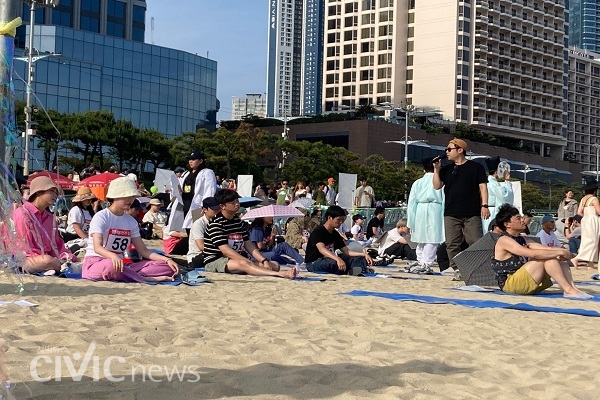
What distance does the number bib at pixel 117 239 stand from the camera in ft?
26.3

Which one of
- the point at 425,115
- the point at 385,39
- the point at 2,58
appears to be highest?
the point at 385,39

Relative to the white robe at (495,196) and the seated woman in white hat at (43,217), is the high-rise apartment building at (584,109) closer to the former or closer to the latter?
the white robe at (495,196)

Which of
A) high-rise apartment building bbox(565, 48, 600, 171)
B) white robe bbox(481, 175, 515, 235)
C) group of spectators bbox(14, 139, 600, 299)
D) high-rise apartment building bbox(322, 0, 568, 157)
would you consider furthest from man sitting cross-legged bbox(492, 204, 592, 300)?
high-rise apartment building bbox(565, 48, 600, 171)

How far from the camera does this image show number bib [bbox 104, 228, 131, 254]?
316 inches

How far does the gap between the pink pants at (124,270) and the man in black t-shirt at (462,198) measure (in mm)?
3674

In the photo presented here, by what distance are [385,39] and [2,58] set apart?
90885 mm

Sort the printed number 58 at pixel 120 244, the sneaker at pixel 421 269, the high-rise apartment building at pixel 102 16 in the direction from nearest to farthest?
1. the printed number 58 at pixel 120 244
2. the sneaker at pixel 421 269
3. the high-rise apartment building at pixel 102 16

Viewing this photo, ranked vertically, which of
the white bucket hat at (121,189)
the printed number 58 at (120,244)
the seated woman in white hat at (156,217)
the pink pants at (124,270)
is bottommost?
the pink pants at (124,270)

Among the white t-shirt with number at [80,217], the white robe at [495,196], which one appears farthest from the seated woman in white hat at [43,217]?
the white robe at [495,196]

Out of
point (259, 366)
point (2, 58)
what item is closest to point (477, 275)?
point (259, 366)

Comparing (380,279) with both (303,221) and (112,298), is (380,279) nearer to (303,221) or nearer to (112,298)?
(112,298)

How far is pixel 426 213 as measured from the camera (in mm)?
12016

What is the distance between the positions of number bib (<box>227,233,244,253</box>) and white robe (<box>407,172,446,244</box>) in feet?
10.8

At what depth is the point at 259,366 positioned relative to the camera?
4109mm
